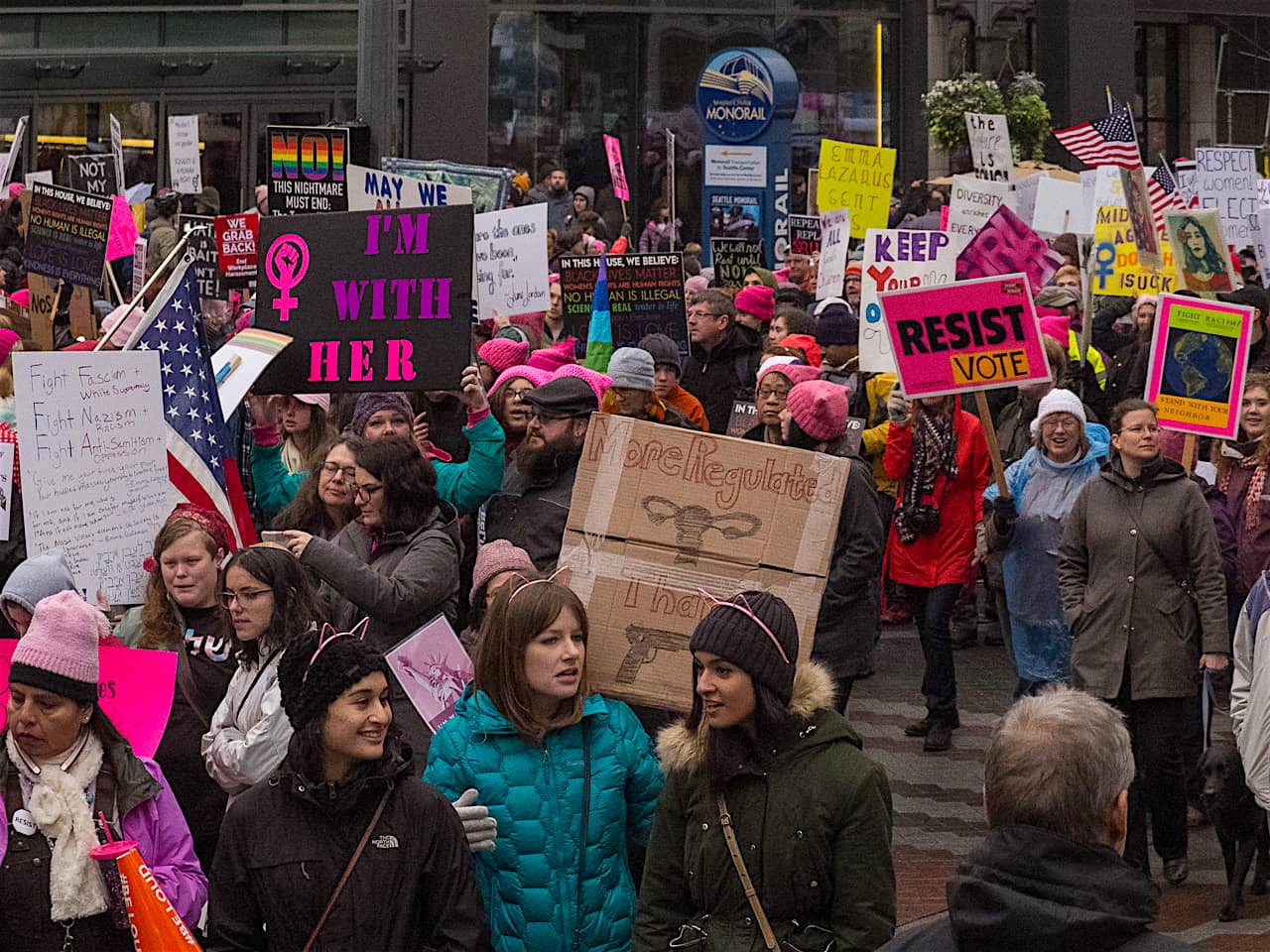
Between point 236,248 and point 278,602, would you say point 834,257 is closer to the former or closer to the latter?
point 236,248

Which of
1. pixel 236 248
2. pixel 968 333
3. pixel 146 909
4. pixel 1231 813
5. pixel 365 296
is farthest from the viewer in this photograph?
pixel 236 248

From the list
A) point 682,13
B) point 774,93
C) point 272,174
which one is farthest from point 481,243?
point 682,13

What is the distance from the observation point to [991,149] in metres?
19.7

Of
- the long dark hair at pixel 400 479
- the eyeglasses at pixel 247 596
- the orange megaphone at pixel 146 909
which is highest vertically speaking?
the long dark hair at pixel 400 479

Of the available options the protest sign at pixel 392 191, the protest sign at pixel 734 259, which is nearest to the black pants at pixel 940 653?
the protest sign at pixel 392 191

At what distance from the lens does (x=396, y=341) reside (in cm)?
746

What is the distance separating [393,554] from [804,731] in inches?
80.0

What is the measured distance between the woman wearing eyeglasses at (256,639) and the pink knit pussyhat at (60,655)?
1.97 ft

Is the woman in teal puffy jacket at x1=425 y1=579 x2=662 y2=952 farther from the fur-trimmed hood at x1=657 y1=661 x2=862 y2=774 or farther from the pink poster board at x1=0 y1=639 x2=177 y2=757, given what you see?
the pink poster board at x1=0 y1=639 x2=177 y2=757

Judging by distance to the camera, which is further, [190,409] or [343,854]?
[190,409]

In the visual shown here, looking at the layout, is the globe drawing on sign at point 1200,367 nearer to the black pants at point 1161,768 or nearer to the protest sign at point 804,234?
the black pants at point 1161,768

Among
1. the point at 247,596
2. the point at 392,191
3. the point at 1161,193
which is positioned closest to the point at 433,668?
the point at 247,596

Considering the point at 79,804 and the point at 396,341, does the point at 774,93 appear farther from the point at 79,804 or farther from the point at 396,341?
the point at 79,804

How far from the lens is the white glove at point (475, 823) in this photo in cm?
459
